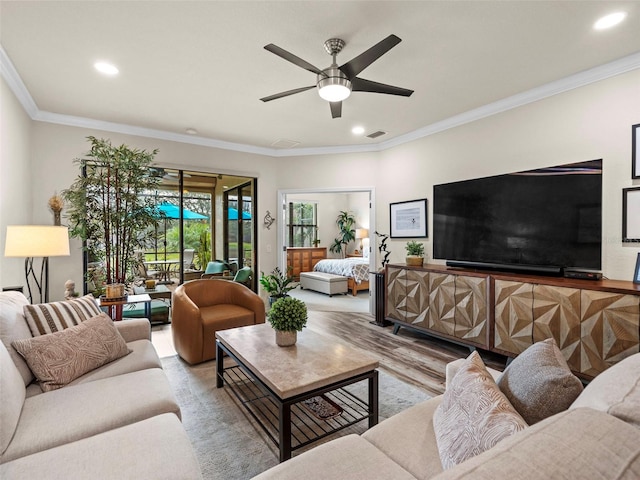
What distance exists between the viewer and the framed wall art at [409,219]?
182 inches

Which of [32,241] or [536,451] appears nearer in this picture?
[536,451]

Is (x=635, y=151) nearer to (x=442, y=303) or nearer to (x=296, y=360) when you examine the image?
(x=442, y=303)

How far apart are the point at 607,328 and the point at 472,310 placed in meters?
1.13

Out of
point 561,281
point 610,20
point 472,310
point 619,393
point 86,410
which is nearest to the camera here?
point 619,393

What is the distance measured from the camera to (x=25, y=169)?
3.61 metres

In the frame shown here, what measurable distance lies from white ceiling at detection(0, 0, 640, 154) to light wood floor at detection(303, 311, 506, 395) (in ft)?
9.33

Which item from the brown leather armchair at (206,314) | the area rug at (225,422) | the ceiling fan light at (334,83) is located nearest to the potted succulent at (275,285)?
the brown leather armchair at (206,314)

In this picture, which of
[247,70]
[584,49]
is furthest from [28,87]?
[584,49]

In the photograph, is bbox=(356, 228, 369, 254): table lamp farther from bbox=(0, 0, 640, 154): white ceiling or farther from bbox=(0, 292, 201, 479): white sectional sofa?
bbox=(0, 292, 201, 479): white sectional sofa

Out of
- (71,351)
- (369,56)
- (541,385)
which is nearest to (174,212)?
(71,351)

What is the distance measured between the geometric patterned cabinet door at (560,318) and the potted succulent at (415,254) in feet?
5.02

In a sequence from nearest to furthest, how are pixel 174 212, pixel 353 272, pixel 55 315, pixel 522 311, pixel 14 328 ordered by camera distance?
pixel 14 328 → pixel 55 315 → pixel 522 311 → pixel 174 212 → pixel 353 272

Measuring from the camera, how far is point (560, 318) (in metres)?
2.75

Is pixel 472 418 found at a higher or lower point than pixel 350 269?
higher
